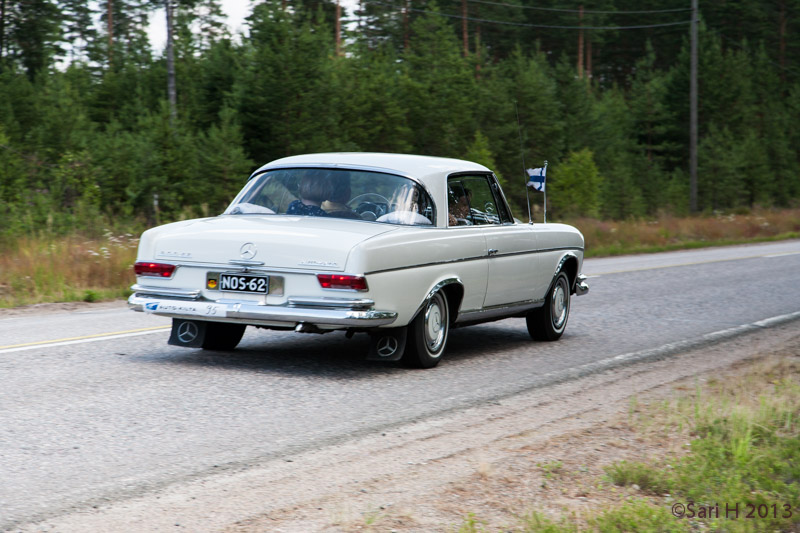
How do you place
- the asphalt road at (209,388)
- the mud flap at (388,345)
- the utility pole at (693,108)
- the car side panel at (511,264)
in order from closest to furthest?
the asphalt road at (209,388), the mud flap at (388,345), the car side panel at (511,264), the utility pole at (693,108)

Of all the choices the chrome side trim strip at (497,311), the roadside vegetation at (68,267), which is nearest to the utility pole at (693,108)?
the roadside vegetation at (68,267)

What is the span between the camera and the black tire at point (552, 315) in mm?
9383

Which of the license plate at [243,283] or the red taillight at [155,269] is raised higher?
the red taillight at [155,269]

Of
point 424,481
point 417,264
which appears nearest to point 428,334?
point 417,264

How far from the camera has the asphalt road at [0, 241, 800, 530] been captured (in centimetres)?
456

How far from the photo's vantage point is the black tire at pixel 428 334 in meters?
7.26

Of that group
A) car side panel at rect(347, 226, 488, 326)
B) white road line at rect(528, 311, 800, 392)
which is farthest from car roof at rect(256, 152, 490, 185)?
white road line at rect(528, 311, 800, 392)

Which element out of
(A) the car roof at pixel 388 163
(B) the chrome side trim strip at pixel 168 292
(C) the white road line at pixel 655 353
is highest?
(A) the car roof at pixel 388 163

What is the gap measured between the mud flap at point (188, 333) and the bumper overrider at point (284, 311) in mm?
579

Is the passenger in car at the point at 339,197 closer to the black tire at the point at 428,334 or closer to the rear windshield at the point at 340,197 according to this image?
the rear windshield at the point at 340,197

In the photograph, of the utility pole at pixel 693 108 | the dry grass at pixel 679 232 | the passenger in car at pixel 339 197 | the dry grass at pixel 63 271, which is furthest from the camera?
the utility pole at pixel 693 108

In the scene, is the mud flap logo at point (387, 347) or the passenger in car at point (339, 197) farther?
the passenger in car at point (339, 197)

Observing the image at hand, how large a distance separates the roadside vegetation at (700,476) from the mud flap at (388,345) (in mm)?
1770

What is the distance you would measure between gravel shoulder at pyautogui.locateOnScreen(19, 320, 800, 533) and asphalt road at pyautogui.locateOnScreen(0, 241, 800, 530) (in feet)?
0.68
